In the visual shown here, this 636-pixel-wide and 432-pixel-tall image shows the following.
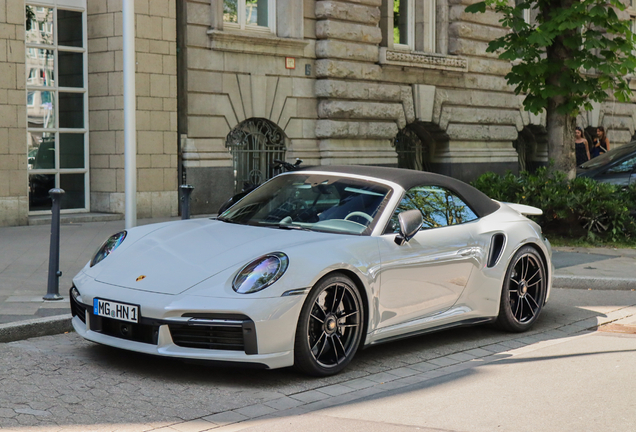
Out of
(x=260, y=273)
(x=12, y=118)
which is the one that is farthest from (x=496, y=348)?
(x=12, y=118)

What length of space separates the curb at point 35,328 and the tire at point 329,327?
7.00ft

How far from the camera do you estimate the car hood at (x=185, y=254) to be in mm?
5289

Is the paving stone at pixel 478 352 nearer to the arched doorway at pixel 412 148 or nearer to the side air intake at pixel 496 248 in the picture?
the side air intake at pixel 496 248

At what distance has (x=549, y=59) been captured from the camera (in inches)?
523

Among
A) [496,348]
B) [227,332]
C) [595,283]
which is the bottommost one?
[496,348]

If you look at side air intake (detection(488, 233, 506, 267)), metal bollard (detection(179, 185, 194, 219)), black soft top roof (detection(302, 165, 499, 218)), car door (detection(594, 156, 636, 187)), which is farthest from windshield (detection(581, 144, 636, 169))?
metal bollard (detection(179, 185, 194, 219))

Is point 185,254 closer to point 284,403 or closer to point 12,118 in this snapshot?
point 284,403

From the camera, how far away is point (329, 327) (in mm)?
5406

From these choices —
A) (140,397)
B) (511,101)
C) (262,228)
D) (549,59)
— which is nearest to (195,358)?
(140,397)

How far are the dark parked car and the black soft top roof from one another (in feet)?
23.9

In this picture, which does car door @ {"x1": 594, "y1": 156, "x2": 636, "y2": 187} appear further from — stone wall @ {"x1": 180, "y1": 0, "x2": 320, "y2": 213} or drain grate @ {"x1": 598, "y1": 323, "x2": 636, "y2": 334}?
drain grate @ {"x1": 598, "y1": 323, "x2": 636, "y2": 334}

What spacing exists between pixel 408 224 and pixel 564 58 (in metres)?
8.47

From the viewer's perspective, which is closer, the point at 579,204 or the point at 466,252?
the point at 466,252

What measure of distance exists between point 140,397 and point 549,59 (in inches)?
402
